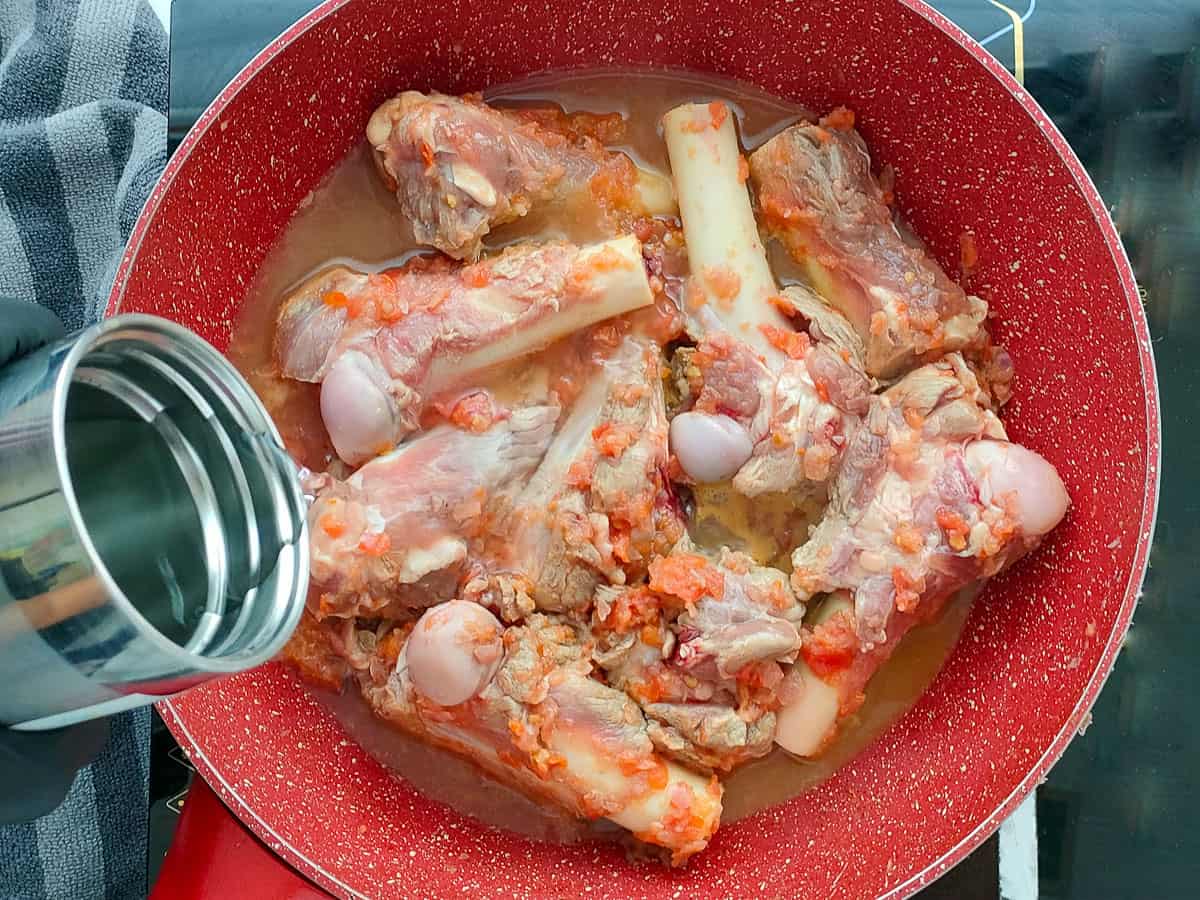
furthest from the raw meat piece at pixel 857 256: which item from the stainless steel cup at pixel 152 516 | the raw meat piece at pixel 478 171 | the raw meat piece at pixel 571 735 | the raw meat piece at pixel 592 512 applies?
the stainless steel cup at pixel 152 516

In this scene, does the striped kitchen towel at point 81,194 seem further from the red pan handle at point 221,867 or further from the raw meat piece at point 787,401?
the raw meat piece at point 787,401

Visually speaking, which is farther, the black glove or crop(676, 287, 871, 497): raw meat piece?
crop(676, 287, 871, 497): raw meat piece

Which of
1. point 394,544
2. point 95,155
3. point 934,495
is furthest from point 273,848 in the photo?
point 95,155

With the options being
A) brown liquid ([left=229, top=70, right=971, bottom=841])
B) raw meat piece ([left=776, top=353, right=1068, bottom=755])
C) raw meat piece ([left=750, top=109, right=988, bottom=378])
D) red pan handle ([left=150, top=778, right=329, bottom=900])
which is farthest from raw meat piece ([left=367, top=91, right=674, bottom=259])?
red pan handle ([left=150, top=778, right=329, bottom=900])

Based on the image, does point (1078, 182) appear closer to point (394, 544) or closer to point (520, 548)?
point (520, 548)

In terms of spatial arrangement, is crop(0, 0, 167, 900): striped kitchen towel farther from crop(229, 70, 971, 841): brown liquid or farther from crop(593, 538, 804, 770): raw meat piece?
crop(593, 538, 804, 770): raw meat piece

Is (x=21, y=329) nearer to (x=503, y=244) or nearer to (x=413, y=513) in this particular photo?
(x=413, y=513)
